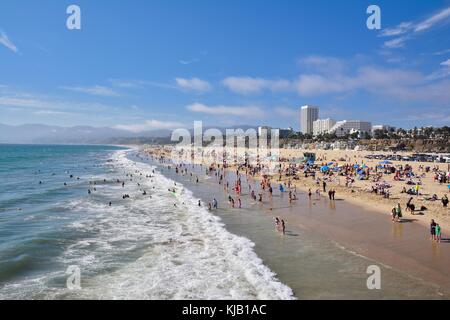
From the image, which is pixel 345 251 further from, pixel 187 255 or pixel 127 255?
pixel 127 255

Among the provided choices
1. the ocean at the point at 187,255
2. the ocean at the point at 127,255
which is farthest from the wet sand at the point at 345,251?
the ocean at the point at 127,255

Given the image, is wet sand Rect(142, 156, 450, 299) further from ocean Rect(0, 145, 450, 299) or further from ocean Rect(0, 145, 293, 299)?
ocean Rect(0, 145, 293, 299)

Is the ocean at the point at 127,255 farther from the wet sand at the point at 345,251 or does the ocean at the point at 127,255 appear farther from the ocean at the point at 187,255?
the wet sand at the point at 345,251

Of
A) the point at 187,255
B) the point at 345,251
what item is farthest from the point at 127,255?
the point at 345,251

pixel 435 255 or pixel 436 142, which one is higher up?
pixel 436 142

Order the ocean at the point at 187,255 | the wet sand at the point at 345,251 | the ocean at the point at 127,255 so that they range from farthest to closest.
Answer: the ocean at the point at 127,255 < the ocean at the point at 187,255 < the wet sand at the point at 345,251

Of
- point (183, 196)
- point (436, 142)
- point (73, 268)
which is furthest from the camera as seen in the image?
point (436, 142)

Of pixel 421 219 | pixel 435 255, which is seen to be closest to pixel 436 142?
pixel 421 219

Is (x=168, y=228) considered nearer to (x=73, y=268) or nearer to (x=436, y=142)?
(x=73, y=268)
